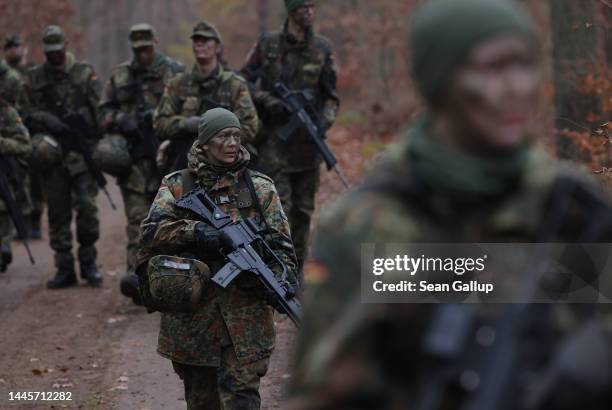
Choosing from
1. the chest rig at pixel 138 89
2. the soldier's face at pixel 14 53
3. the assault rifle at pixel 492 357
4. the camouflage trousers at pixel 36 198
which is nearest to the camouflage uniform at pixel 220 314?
the assault rifle at pixel 492 357

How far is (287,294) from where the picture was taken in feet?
22.5

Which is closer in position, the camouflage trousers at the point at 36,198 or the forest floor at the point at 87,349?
the forest floor at the point at 87,349

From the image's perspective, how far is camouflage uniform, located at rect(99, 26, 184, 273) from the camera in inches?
468

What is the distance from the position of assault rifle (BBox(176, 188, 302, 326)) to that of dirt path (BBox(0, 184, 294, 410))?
181 cm

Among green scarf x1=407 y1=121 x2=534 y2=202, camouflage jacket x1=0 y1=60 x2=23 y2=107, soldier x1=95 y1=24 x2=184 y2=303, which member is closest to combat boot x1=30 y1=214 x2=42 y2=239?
camouflage jacket x1=0 y1=60 x2=23 y2=107

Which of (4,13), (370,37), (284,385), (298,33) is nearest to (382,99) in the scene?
(370,37)

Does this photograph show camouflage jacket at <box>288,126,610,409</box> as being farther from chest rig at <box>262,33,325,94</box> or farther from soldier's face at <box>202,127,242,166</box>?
chest rig at <box>262,33,325,94</box>

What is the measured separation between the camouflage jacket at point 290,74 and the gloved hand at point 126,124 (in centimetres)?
115

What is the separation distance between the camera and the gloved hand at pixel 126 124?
38.9 ft

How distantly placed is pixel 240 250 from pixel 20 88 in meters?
6.67

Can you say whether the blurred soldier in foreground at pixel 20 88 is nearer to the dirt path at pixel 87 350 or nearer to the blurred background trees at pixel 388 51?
the dirt path at pixel 87 350

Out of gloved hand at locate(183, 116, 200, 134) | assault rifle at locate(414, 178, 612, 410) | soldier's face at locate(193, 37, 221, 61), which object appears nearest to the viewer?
assault rifle at locate(414, 178, 612, 410)

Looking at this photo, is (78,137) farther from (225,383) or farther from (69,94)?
(225,383)

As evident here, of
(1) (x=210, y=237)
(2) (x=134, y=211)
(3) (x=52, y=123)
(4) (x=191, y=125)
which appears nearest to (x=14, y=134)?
(3) (x=52, y=123)
